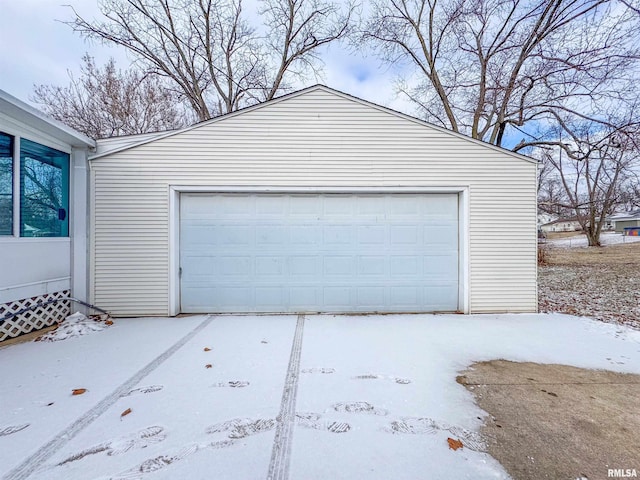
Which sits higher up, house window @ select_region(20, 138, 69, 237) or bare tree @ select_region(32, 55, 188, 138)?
bare tree @ select_region(32, 55, 188, 138)

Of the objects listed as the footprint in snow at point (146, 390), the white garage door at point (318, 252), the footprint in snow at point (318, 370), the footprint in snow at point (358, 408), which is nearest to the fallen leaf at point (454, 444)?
the footprint in snow at point (358, 408)

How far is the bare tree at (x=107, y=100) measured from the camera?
11.8m

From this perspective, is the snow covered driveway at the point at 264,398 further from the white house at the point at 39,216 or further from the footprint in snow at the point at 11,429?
the white house at the point at 39,216

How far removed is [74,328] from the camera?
4418 mm

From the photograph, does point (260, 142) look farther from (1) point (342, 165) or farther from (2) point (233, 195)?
(1) point (342, 165)

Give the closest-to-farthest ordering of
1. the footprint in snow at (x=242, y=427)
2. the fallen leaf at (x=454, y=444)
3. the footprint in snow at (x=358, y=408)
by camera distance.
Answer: the fallen leaf at (x=454, y=444) → the footprint in snow at (x=242, y=427) → the footprint in snow at (x=358, y=408)

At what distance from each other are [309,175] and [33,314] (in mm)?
4625

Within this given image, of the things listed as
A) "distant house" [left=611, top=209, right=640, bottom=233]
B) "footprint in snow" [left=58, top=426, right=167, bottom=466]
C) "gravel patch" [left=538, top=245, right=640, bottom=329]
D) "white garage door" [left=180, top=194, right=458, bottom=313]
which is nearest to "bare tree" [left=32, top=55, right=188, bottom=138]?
"white garage door" [left=180, top=194, right=458, bottom=313]

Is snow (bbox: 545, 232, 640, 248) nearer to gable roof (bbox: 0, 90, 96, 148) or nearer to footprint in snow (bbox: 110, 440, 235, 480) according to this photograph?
footprint in snow (bbox: 110, 440, 235, 480)

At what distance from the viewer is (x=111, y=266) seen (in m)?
5.18

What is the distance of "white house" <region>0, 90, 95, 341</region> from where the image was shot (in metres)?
4.02

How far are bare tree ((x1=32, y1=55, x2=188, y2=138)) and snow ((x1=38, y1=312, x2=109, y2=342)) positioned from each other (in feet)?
33.3

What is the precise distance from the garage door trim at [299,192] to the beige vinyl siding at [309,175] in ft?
0.26

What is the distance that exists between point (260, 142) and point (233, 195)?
1.04 metres
